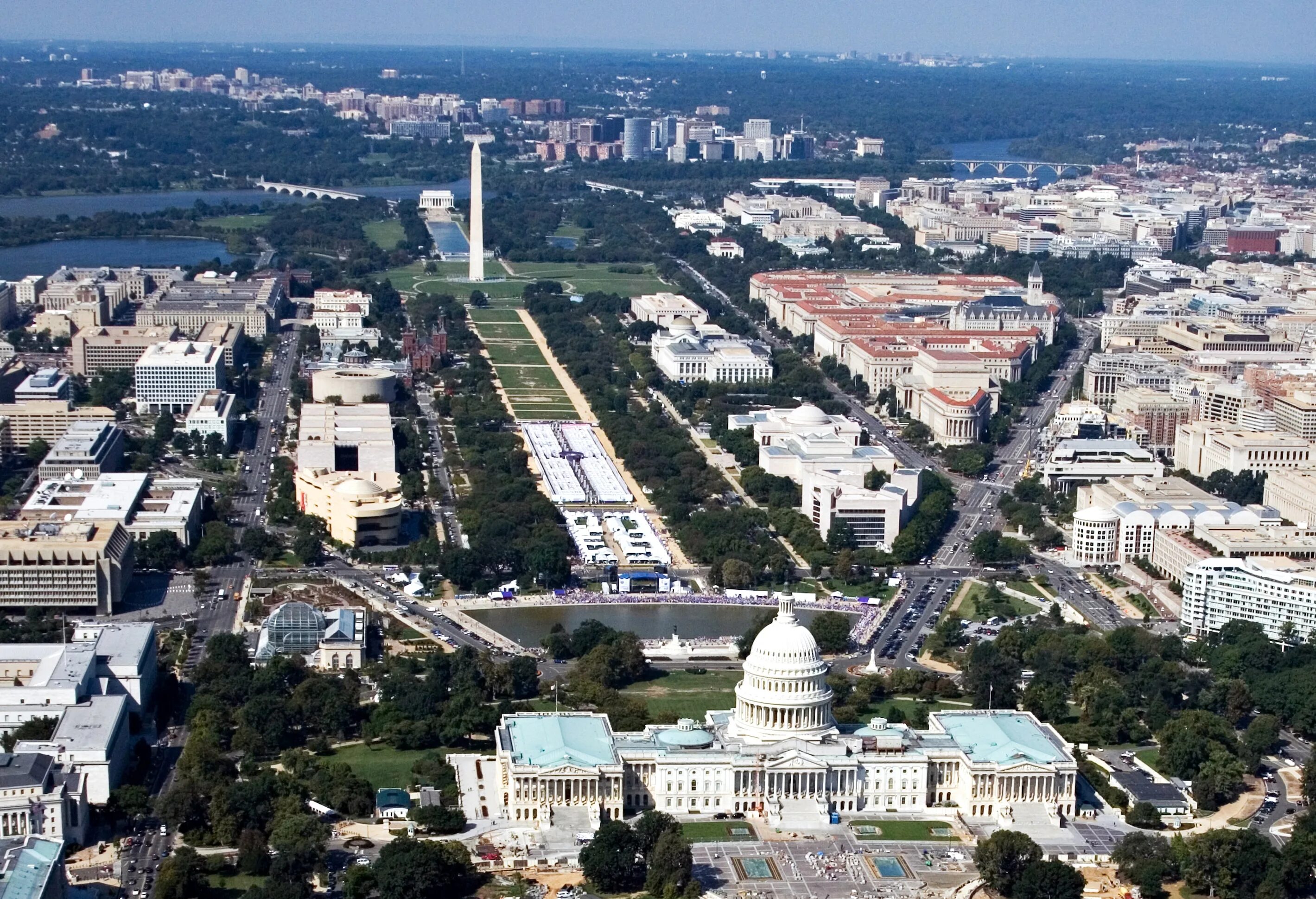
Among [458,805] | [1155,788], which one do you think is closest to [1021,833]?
[1155,788]

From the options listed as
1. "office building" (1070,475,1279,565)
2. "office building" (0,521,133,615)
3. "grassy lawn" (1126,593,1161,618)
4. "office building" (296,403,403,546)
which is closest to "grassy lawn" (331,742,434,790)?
"office building" (0,521,133,615)

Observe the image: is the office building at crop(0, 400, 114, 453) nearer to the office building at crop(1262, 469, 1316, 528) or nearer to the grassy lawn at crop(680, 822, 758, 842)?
the grassy lawn at crop(680, 822, 758, 842)

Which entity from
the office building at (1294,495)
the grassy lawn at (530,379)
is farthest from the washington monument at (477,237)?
the office building at (1294,495)

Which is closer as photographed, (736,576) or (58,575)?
(58,575)

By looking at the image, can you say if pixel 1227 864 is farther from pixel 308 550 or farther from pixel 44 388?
pixel 44 388

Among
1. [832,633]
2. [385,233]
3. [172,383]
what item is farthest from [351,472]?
[385,233]

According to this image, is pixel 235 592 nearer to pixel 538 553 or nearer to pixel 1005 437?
pixel 538 553
